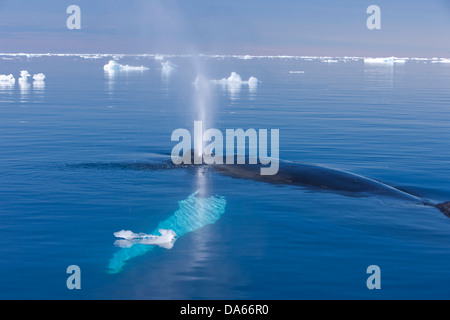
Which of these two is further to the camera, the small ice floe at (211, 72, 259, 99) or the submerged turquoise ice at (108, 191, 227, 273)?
the small ice floe at (211, 72, 259, 99)

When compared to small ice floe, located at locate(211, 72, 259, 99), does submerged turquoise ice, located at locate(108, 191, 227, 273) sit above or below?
below

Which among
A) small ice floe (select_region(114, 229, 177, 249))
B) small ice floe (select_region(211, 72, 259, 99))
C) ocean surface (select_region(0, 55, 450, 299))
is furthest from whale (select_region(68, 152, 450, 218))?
small ice floe (select_region(211, 72, 259, 99))

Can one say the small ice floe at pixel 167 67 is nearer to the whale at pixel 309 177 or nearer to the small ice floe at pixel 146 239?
the whale at pixel 309 177

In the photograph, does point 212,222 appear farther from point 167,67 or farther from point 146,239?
point 167,67

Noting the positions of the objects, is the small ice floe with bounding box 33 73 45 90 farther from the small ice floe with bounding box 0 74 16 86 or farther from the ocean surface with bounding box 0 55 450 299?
the ocean surface with bounding box 0 55 450 299

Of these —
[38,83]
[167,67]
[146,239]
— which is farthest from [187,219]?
[167,67]

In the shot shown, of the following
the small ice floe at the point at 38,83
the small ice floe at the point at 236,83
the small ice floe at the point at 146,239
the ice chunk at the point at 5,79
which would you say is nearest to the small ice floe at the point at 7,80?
the ice chunk at the point at 5,79
